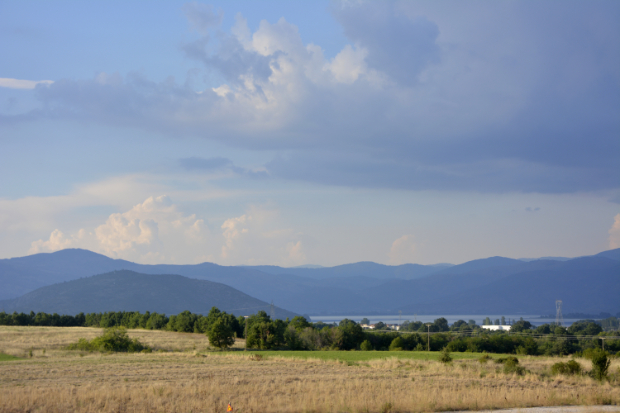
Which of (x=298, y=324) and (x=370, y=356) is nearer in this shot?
(x=370, y=356)

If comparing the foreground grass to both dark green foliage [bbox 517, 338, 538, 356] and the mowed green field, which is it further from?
dark green foliage [bbox 517, 338, 538, 356]

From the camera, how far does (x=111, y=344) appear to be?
3108 inches

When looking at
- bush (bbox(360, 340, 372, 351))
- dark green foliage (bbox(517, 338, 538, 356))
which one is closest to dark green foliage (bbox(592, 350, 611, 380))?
bush (bbox(360, 340, 372, 351))

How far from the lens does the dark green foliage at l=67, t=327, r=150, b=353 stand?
257 feet

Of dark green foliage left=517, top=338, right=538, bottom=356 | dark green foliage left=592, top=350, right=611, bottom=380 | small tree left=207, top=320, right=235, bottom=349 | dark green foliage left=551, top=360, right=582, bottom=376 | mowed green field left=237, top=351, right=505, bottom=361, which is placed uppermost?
dark green foliage left=592, top=350, right=611, bottom=380

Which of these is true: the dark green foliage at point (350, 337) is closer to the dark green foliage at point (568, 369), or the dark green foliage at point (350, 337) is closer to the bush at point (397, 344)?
the bush at point (397, 344)

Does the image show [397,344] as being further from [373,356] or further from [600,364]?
[600,364]

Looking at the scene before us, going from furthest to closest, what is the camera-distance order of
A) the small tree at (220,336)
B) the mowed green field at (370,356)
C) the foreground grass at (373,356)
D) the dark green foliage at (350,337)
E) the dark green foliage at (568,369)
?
the dark green foliage at (350,337) → the small tree at (220,336) → the mowed green field at (370,356) → the foreground grass at (373,356) → the dark green foliage at (568,369)

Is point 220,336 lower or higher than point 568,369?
lower

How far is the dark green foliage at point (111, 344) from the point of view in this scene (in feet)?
257

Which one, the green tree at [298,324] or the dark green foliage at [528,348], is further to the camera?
the green tree at [298,324]

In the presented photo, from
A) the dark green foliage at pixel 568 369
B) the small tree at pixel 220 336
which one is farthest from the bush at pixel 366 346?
the dark green foliage at pixel 568 369

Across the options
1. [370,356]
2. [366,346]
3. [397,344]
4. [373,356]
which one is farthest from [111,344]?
[397,344]

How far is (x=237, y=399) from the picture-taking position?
2481cm
